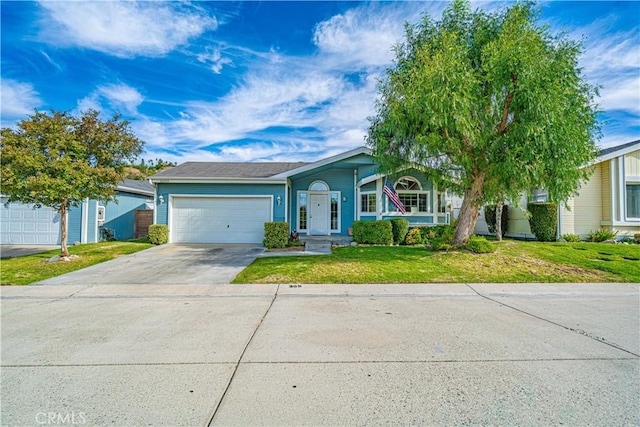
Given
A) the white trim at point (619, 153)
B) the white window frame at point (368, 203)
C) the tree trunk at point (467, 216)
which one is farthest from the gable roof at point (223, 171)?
the white trim at point (619, 153)

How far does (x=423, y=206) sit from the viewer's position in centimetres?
1522

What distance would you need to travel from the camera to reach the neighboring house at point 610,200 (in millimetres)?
13336

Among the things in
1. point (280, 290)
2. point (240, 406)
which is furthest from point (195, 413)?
point (280, 290)

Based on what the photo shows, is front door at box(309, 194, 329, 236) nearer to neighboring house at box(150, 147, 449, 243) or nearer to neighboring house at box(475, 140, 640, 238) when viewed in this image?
neighboring house at box(150, 147, 449, 243)

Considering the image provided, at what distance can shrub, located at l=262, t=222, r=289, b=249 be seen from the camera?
1267cm

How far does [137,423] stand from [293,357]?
1591mm

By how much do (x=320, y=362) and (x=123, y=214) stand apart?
686 inches

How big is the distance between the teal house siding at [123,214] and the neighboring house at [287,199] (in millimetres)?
3885

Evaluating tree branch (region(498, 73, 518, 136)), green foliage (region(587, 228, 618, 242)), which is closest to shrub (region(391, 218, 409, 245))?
tree branch (region(498, 73, 518, 136))

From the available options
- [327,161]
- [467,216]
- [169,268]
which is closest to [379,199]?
[327,161]

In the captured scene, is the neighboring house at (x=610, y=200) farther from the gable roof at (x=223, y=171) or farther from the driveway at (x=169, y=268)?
the driveway at (x=169, y=268)

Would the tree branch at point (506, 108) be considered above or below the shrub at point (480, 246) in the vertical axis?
above

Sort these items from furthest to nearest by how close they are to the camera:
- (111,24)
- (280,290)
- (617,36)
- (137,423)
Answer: (617,36), (111,24), (280,290), (137,423)

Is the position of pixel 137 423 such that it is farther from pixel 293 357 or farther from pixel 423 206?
pixel 423 206
